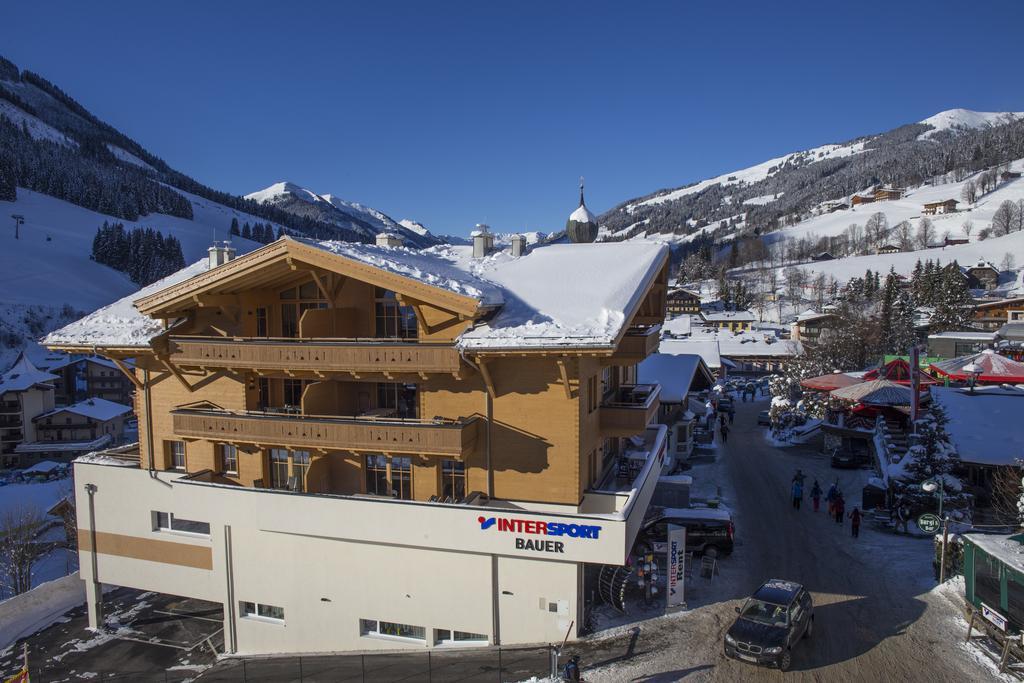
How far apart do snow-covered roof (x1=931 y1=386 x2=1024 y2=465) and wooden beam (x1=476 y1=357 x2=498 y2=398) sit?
21666 millimetres

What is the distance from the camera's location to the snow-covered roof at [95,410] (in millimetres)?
84812

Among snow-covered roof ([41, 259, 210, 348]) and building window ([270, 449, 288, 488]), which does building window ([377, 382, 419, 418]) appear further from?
snow-covered roof ([41, 259, 210, 348])

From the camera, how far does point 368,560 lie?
1859 centimetres

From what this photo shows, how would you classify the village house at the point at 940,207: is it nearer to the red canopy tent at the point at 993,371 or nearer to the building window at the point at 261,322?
the red canopy tent at the point at 993,371

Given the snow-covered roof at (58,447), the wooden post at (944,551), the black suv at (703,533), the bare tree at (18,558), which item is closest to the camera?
the wooden post at (944,551)

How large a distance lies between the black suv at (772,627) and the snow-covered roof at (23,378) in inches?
3839

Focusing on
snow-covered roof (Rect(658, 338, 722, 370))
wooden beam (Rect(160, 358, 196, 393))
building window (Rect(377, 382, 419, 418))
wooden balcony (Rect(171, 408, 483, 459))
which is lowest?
snow-covered roof (Rect(658, 338, 722, 370))

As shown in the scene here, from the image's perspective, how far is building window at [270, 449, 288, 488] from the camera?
72.0ft

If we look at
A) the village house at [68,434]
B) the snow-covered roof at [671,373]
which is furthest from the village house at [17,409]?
the snow-covered roof at [671,373]

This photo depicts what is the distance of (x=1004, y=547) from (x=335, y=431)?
18.4 meters

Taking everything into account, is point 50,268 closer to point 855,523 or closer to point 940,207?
point 855,523

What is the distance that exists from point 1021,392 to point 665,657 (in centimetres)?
3098


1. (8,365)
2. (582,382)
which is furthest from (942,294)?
(8,365)

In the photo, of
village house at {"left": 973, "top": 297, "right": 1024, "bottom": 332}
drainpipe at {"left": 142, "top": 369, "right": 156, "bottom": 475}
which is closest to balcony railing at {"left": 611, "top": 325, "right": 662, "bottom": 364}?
drainpipe at {"left": 142, "top": 369, "right": 156, "bottom": 475}
